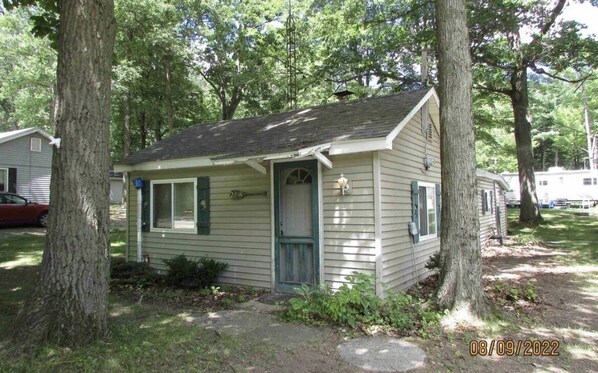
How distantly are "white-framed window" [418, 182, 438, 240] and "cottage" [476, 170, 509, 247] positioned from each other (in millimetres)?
4061

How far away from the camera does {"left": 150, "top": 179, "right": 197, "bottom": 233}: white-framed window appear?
27.0 ft

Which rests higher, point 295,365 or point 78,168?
point 78,168

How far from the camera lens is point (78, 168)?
4.12m

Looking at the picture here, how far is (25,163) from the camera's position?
1978cm

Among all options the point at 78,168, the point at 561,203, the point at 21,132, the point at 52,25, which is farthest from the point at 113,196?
the point at 561,203

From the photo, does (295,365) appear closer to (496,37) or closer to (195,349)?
(195,349)

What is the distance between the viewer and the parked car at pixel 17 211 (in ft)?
50.4

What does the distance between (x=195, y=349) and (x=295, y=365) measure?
3.57 feet

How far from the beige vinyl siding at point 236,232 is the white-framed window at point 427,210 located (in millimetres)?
3107

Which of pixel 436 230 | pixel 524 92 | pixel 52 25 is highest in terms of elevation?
pixel 524 92

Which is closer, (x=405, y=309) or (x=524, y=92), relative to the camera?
(x=405, y=309)

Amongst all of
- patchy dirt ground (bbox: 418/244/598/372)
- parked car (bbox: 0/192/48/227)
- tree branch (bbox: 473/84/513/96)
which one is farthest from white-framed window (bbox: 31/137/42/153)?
patchy dirt ground (bbox: 418/244/598/372)

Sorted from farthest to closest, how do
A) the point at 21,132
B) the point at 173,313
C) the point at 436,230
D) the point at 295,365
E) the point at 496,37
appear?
the point at 21,132
the point at 496,37
the point at 436,230
the point at 173,313
the point at 295,365
